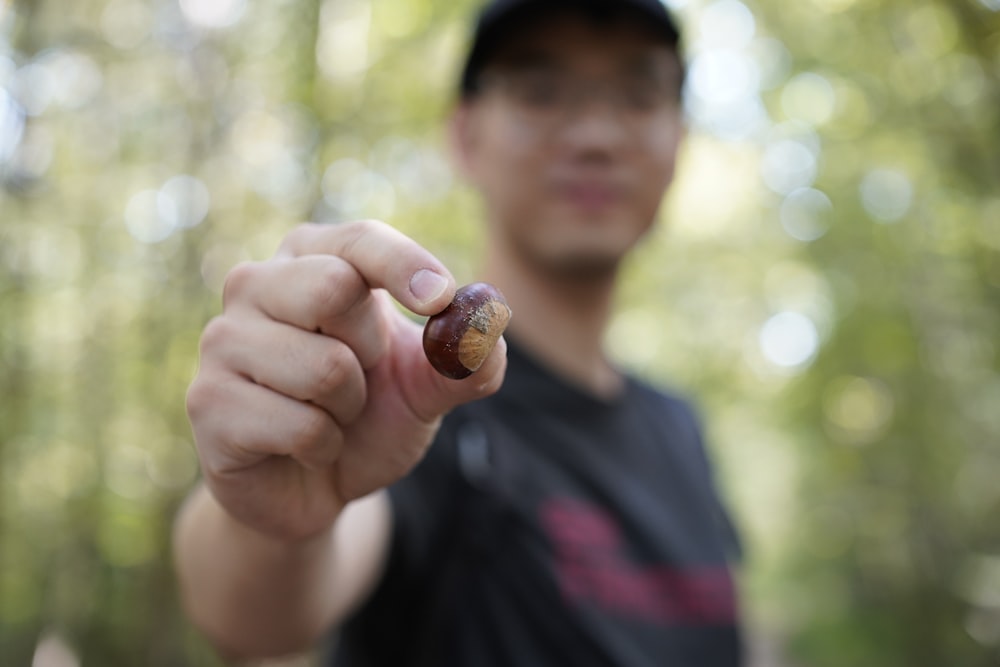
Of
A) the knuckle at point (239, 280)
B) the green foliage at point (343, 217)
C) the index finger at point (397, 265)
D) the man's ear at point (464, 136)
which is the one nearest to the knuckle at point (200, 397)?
the knuckle at point (239, 280)

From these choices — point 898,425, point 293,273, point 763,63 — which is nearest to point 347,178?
point 763,63

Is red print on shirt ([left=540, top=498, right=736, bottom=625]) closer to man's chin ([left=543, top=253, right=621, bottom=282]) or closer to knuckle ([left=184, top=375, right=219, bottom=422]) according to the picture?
man's chin ([left=543, top=253, right=621, bottom=282])

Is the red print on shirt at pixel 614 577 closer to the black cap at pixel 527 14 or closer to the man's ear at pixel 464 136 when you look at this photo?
the man's ear at pixel 464 136

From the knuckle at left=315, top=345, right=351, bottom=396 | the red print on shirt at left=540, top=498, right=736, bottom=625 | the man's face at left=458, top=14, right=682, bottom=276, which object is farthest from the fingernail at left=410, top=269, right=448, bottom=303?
the man's face at left=458, top=14, right=682, bottom=276

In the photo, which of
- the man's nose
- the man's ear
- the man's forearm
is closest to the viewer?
the man's forearm

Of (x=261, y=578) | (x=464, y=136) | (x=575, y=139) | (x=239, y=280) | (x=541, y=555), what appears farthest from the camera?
(x=464, y=136)

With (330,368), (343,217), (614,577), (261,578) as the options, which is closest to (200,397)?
(330,368)

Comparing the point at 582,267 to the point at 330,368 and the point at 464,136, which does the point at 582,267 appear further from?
the point at 330,368
